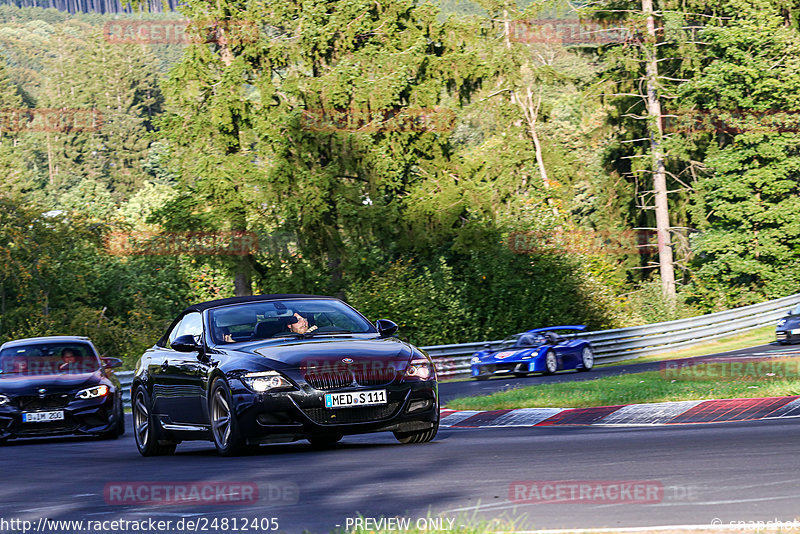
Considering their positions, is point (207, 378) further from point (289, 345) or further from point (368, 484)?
point (368, 484)

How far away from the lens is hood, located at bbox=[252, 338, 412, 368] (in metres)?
11.1

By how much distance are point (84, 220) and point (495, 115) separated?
62.0ft

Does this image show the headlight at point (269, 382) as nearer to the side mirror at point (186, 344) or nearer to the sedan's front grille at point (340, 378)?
the sedan's front grille at point (340, 378)

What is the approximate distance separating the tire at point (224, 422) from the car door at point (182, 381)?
32 cm

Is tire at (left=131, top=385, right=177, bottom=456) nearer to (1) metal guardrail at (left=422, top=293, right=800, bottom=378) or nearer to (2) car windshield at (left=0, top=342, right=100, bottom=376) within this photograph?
(2) car windshield at (left=0, top=342, right=100, bottom=376)

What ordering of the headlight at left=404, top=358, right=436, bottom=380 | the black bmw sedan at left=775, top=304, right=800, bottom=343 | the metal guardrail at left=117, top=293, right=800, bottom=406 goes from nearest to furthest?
the headlight at left=404, top=358, right=436, bottom=380
the black bmw sedan at left=775, top=304, right=800, bottom=343
the metal guardrail at left=117, top=293, right=800, bottom=406

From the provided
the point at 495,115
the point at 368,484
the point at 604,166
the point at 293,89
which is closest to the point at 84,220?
the point at 293,89

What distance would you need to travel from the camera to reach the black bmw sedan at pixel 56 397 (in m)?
16.8

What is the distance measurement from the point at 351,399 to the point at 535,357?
2056 centimetres

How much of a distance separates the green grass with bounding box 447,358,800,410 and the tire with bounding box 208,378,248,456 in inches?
255

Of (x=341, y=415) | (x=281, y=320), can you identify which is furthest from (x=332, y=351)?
(x=281, y=320)

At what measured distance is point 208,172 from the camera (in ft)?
140

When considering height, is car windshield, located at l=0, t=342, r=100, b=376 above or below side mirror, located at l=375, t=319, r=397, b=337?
below

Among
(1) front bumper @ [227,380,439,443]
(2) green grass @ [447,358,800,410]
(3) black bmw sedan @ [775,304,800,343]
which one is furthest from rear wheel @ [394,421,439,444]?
(3) black bmw sedan @ [775,304,800,343]
